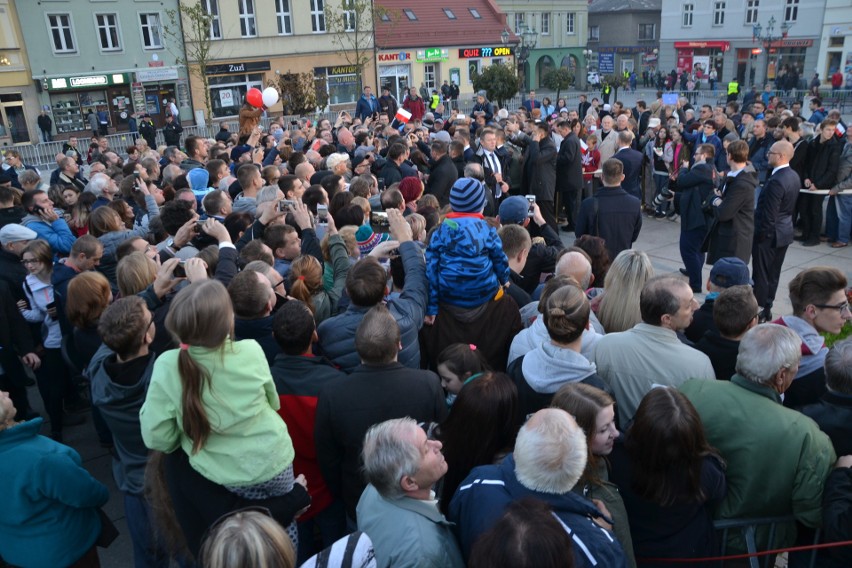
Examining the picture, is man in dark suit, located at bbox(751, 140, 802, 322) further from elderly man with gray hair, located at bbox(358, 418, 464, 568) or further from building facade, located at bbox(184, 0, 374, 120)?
building facade, located at bbox(184, 0, 374, 120)

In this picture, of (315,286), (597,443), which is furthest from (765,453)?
(315,286)

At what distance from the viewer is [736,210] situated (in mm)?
6887

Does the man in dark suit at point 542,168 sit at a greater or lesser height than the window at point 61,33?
→ lesser

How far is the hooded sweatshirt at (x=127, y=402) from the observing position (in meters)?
3.17

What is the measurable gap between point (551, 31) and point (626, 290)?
5257 cm

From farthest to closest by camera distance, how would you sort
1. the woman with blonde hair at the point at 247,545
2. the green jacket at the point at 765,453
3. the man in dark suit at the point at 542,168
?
the man in dark suit at the point at 542,168 → the green jacket at the point at 765,453 → the woman with blonde hair at the point at 247,545

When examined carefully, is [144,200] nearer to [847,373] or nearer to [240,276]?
[240,276]

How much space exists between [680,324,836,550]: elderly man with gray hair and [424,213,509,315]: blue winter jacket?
1611 mm

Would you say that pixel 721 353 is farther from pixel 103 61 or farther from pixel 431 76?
pixel 431 76

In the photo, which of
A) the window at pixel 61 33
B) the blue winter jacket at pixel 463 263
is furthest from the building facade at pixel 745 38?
the blue winter jacket at pixel 463 263

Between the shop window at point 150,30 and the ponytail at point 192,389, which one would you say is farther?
the shop window at point 150,30

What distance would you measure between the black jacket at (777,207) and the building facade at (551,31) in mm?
45859

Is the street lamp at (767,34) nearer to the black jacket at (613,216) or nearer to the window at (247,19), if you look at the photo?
the window at (247,19)

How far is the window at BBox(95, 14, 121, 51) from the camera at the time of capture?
30.7m
